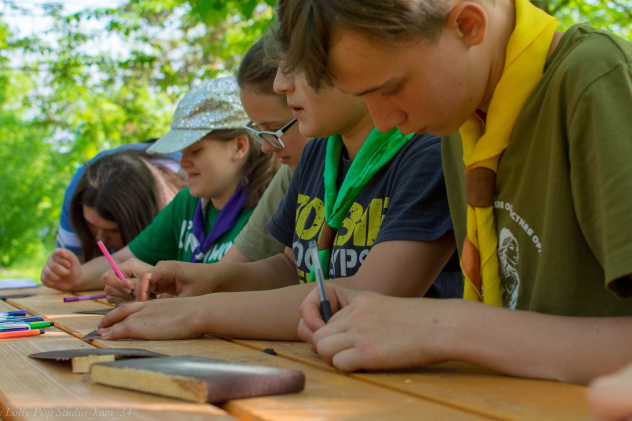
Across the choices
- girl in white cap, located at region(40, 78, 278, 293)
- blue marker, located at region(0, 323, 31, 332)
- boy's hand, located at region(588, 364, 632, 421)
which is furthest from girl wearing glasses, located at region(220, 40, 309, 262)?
boy's hand, located at region(588, 364, 632, 421)

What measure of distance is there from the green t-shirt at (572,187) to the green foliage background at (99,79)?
2.65 m

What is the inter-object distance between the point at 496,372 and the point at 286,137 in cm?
159

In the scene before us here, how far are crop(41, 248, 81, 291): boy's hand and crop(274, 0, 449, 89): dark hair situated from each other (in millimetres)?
2155

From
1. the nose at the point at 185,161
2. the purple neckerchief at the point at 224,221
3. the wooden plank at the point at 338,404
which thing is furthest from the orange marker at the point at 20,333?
the nose at the point at 185,161

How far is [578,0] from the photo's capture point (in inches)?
215

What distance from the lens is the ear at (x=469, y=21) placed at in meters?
1.20

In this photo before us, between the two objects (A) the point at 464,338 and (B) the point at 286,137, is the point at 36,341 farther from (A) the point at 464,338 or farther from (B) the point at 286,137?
(B) the point at 286,137

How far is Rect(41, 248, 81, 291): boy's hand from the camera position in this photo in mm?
3045

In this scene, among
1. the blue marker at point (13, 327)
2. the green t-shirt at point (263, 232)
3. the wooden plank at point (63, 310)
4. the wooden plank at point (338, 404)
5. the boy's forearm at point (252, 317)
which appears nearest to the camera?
the wooden plank at point (338, 404)

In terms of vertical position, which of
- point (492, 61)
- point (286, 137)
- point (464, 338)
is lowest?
point (464, 338)

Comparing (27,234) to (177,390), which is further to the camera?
(27,234)

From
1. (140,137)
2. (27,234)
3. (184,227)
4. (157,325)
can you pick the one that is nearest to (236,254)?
(184,227)

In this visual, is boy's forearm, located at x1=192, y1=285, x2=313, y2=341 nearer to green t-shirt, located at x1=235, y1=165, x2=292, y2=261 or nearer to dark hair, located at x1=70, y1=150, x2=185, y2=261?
A: green t-shirt, located at x1=235, y1=165, x2=292, y2=261

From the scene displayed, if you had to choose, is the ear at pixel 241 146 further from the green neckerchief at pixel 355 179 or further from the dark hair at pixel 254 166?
the green neckerchief at pixel 355 179
